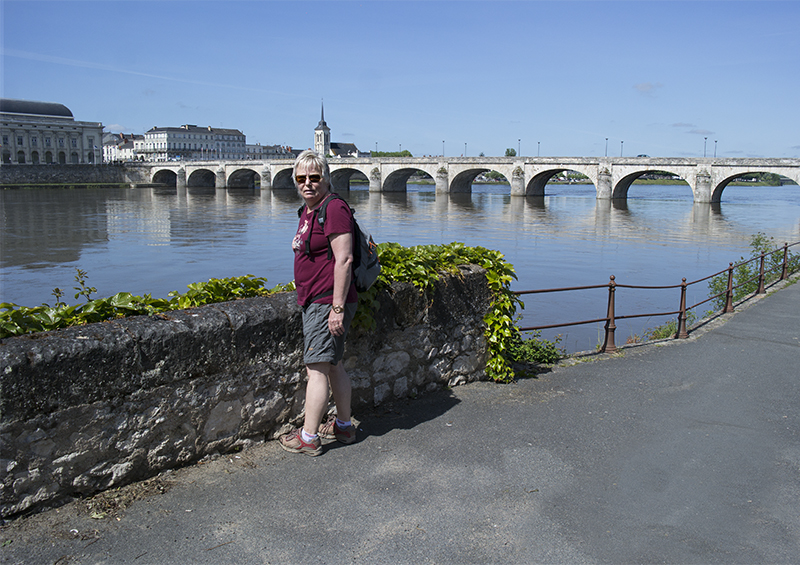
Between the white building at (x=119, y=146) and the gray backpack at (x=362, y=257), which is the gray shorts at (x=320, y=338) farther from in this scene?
the white building at (x=119, y=146)

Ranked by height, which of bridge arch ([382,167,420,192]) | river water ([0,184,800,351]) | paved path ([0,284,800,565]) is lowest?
river water ([0,184,800,351])

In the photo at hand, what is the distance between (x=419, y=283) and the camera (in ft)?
14.1

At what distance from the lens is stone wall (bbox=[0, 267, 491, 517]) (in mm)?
2670

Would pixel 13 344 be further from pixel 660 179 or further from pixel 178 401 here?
pixel 660 179

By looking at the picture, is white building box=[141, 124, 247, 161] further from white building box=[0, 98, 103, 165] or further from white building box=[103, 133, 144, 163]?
white building box=[0, 98, 103, 165]

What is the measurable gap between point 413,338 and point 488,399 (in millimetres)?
713

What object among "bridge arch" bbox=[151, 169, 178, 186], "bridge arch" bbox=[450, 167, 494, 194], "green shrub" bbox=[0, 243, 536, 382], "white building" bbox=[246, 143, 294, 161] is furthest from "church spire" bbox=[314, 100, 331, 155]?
"green shrub" bbox=[0, 243, 536, 382]

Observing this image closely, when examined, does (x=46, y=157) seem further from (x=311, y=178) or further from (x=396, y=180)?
(x=311, y=178)

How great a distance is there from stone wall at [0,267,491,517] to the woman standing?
227 mm

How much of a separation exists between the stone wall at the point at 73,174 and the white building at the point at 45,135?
538 inches

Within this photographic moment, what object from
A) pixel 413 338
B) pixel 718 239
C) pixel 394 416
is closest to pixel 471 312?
pixel 413 338

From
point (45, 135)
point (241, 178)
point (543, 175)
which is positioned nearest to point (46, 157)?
point (45, 135)

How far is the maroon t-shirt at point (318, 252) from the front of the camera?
3271 millimetres

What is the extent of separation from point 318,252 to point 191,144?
470 ft
